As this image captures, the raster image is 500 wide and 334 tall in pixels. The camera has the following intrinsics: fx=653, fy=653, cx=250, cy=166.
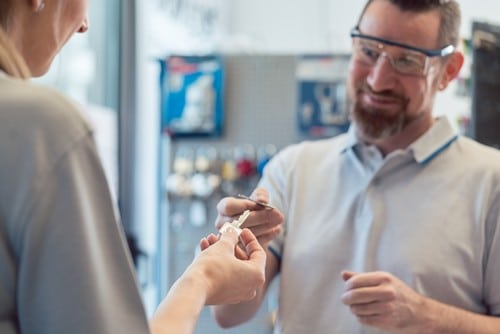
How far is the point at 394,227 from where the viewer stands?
1.55 m

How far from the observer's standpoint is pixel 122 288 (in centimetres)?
72

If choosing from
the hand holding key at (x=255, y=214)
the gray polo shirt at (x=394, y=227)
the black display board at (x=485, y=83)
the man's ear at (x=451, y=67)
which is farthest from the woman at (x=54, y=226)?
the black display board at (x=485, y=83)

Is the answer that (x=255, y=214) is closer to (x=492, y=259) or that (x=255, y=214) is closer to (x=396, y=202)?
(x=396, y=202)

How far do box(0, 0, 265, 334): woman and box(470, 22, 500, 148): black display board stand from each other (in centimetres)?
186

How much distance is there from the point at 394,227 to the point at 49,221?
1052 millimetres

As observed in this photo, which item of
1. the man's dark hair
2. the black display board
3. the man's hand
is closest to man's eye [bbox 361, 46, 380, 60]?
the man's dark hair

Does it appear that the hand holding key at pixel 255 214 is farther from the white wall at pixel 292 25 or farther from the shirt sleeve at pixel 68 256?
the white wall at pixel 292 25

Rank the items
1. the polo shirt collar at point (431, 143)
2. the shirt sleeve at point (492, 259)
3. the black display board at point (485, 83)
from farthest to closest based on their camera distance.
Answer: the black display board at point (485, 83) < the polo shirt collar at point (431, 143) < the shirt sleeve at point (492, 259)

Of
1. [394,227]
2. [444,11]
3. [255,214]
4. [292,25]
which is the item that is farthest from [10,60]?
[292,25]

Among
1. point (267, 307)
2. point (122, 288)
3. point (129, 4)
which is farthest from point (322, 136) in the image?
point (122, 288)

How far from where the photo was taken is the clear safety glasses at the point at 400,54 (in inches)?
63.2

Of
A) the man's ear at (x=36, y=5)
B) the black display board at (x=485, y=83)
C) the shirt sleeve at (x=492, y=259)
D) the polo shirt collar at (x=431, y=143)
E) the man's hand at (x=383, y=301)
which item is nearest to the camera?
the man's ear at (x=36, y=5)

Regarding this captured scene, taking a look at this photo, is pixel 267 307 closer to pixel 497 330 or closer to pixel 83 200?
pixel 497 330

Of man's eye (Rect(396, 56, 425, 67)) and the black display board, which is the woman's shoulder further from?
the black display board
